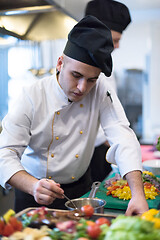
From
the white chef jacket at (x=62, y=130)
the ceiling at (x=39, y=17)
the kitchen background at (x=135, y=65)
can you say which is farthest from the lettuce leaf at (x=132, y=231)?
the kitchen background at (x=135, y=65)

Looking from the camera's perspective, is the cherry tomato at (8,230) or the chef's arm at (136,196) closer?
the cherry tomato at (8,230)

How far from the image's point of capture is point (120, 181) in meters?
1.76

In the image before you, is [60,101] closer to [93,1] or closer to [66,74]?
[66,74]

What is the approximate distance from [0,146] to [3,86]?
1.54 m

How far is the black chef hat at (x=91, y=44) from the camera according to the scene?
1.39m

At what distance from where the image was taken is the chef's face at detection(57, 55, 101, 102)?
1426mm

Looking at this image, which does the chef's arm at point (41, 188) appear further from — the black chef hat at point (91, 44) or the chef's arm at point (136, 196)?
the black chef hat at point (91, 44)

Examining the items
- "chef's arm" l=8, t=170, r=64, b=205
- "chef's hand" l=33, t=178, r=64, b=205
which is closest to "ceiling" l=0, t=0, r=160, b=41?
"chef's arm" l=8, t=170, r=64, b=205

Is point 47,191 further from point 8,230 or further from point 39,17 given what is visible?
point 39,17

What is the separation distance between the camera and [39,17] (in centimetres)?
215

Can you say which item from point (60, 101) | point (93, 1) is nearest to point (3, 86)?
point (93, 1)

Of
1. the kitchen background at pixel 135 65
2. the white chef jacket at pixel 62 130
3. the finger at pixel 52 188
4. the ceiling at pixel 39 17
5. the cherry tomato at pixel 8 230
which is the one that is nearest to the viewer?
the cherry tomato at pixel 8 230

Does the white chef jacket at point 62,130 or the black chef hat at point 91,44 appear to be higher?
the black chef hat at point 91,44

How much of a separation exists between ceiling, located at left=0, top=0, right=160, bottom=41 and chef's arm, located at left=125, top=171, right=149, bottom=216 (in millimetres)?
1140
